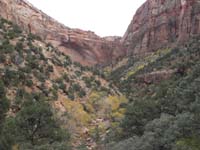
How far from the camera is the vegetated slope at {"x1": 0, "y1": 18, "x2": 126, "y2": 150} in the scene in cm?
3088

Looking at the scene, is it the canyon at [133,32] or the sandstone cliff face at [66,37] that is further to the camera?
the canyon at [133,32]

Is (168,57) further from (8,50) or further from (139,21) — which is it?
(139,21)

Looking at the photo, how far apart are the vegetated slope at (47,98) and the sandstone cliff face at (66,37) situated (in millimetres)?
20481

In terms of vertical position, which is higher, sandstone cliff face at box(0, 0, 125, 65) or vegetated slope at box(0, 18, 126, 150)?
sandstone cliff face at box(0, 0, 125, 65)

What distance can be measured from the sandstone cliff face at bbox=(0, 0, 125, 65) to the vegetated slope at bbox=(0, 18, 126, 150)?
2048 cm

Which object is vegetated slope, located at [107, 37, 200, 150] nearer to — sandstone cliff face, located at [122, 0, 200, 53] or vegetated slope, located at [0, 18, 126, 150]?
vegetated slope, located at [0, 18, 126, 150]

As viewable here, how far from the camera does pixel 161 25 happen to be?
11569 cm

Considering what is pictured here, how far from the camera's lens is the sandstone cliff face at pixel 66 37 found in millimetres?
83169

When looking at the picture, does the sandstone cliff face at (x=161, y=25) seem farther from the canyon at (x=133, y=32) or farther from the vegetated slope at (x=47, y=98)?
the vegetated slope at (x=47, y=98)

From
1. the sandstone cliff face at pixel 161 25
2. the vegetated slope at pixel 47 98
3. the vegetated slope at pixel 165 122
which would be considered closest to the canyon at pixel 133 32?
the sandstone cliff face at pixel 161 25

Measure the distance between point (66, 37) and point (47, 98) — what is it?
67294 millimetres

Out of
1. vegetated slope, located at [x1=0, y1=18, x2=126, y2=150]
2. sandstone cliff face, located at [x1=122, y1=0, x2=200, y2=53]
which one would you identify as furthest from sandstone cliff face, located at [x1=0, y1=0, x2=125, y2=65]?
vegetated slope, located at [x1=0, y1=18, x2=126, y2=150]

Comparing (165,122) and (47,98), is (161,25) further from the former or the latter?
(165,122)

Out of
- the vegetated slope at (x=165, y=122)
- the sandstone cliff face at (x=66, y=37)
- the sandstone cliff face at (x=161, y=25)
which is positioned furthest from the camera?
the sandstone cliff face at (x=161, y=25)
